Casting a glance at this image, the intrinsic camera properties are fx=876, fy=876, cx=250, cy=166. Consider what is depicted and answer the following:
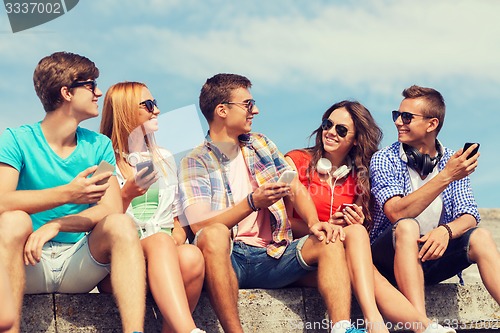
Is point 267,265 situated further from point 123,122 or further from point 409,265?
point 123,122

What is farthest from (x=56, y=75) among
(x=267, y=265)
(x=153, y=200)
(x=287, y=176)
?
(x=267, y=265)

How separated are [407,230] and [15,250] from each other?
2596 mm

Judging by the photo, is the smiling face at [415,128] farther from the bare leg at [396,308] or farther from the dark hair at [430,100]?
the bare leg at [396,308]

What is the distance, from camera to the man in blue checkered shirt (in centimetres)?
596

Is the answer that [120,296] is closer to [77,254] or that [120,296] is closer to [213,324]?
[77,254]

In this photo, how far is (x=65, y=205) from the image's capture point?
5.41 meters

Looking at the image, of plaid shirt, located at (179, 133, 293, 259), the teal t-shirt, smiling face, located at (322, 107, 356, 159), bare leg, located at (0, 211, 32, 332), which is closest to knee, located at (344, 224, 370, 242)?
plaid shirt, located at (179, 133, 293, 259)

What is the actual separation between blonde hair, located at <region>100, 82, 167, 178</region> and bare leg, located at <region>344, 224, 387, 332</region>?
1.40 meters

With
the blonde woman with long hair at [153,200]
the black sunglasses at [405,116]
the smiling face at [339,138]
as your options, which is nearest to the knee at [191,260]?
the blonde woman with long hair at [153,200]

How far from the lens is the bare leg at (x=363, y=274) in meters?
5.54

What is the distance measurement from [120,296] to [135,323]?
18 cm

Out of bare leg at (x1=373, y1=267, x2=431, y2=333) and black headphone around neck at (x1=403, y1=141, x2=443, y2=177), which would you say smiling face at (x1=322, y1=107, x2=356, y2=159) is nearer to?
black headphone around neck at (x1=403, y1=141, x2=443, y2=177)

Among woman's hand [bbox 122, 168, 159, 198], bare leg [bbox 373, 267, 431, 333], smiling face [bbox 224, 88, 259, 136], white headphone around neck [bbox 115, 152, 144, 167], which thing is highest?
smiling face [bbox 224, 88, 259, 136]

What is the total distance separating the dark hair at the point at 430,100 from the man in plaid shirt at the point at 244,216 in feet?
3.82
